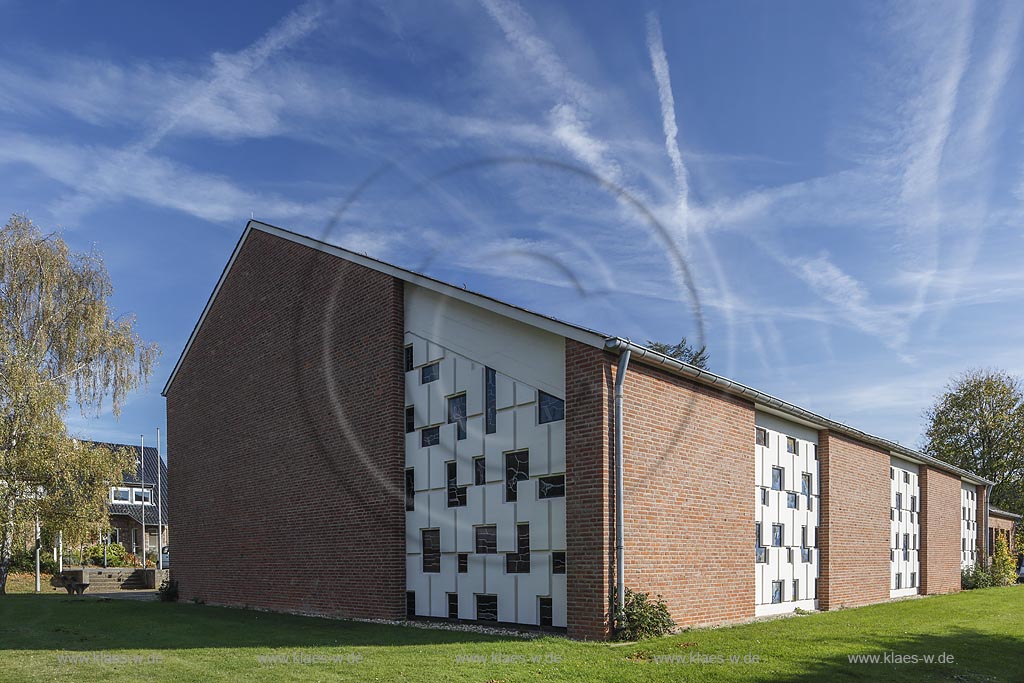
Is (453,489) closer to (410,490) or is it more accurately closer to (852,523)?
(410,490)

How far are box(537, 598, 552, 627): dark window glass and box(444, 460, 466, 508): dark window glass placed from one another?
2.73m

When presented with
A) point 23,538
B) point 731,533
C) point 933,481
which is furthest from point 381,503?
point 933,481

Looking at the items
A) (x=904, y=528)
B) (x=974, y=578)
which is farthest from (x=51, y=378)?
(x=974, y=578)

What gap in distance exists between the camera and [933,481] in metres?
28.1

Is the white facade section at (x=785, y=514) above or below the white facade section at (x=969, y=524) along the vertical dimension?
above

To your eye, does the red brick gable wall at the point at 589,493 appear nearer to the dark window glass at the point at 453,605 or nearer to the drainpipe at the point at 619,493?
the drainpipe at the point at 619,493

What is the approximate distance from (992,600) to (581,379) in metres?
17.2

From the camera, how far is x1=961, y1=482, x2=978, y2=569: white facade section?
31938 mm

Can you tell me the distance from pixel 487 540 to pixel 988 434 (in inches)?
1771

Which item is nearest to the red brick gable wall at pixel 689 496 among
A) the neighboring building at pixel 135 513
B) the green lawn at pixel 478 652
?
the green lawn at pixel 478 652

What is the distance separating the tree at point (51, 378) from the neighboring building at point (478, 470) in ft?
17.1

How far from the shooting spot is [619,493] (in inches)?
520

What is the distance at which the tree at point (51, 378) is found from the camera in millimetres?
27531

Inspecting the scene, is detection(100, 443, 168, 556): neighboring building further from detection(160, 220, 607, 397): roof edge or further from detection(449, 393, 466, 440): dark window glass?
detection(449, 393, 466, 440): dark window glass
